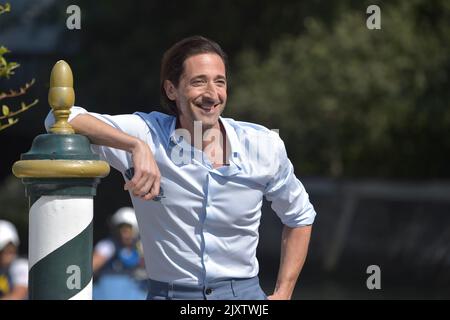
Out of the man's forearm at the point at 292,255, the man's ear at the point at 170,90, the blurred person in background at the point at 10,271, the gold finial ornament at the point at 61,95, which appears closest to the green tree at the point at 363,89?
the blurred person in background at the point at 10,271

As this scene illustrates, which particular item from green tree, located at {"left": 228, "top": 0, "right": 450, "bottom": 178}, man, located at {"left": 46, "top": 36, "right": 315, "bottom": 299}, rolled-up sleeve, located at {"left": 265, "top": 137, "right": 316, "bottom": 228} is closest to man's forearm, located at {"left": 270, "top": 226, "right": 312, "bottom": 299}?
rolled-up sleeve, located at {"left": 265, "top": 137, "right": 316, "bottom": 228}

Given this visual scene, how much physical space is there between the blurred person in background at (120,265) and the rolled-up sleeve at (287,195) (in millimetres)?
5844

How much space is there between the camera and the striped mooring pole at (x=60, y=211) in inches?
149

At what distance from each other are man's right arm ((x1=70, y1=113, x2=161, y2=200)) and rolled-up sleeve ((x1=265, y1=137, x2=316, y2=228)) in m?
0.57

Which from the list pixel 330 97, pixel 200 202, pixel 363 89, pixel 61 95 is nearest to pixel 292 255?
pixel 200 202

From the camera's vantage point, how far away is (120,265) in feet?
34.3

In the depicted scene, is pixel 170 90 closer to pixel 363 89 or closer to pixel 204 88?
pixel 204 88

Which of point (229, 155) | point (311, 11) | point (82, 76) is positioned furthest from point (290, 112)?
point (229, 155)

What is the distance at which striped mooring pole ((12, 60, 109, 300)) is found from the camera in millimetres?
3787

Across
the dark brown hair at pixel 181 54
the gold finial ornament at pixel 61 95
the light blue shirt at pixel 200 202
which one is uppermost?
the dark brown hair at pixel 181 54

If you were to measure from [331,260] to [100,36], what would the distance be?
760 cm

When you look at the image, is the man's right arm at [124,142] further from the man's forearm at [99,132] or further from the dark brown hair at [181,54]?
the dark brown hair at [181,54]

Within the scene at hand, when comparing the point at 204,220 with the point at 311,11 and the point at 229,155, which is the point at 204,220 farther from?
the point at 311,11

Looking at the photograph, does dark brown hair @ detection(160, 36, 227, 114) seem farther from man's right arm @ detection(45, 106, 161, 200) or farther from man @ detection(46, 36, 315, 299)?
man's right arm @ detection(45, 106, 161, 200)
